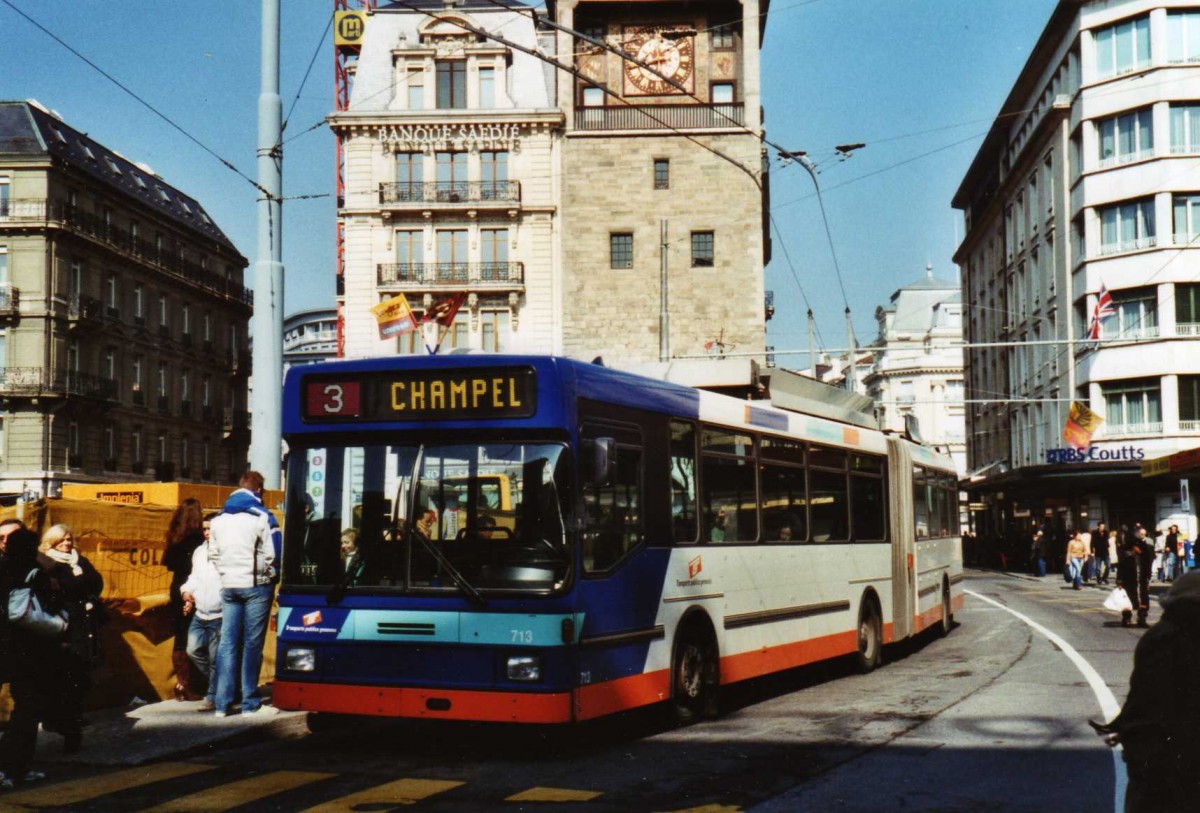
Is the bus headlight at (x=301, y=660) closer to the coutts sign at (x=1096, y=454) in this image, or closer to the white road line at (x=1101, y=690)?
the white road line at (x=1101, y=690)

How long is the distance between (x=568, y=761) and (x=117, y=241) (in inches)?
2077

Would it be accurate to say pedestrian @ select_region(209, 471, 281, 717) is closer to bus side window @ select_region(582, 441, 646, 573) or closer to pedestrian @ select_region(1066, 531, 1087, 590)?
bus side window @ select_region(582, 441, 646, 573)

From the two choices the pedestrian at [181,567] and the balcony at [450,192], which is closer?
the pedestrian at [181,567]

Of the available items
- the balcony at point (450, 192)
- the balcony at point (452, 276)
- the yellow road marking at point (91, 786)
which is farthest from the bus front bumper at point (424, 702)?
the balcony at point (450, 192)

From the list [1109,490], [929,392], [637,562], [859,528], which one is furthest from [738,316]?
[929,392]

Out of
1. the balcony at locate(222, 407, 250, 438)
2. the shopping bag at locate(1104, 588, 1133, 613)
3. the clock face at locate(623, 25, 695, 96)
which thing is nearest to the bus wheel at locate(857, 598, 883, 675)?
the shopping bag at locate(1104, 588, 1133, 613)

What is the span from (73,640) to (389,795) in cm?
245

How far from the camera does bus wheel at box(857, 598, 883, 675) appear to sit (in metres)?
14.8

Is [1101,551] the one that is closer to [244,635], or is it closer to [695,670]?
[695,670]

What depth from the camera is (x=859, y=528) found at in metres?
14.7

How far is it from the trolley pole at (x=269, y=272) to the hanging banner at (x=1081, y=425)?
124ft

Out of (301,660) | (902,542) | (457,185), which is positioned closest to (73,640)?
(301,660)

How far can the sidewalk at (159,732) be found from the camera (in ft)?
29.2

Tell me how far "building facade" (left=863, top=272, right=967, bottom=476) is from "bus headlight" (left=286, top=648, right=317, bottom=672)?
102 meters
